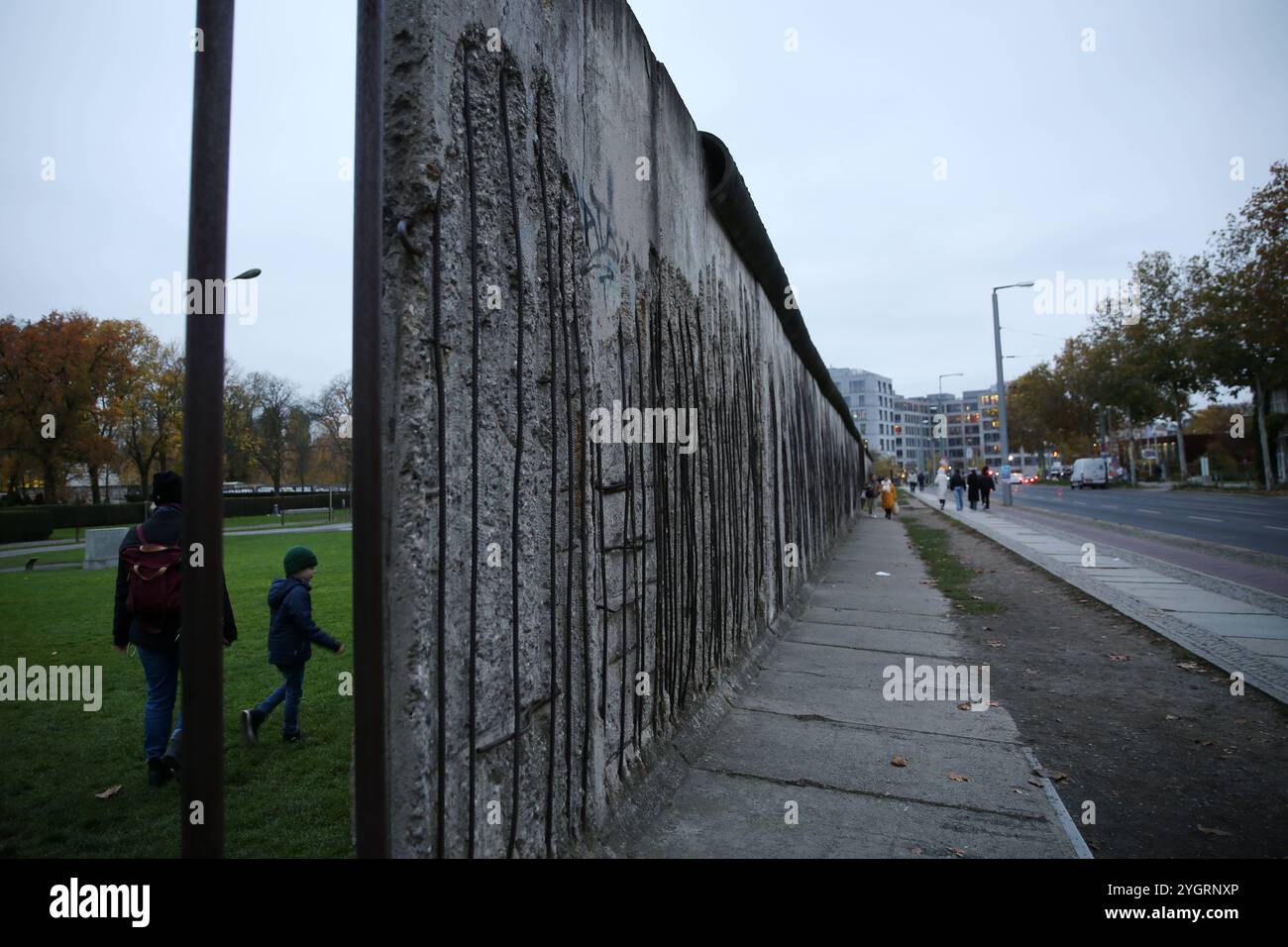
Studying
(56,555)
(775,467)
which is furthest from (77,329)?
(775,467)

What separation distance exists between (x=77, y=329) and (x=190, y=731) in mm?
33354

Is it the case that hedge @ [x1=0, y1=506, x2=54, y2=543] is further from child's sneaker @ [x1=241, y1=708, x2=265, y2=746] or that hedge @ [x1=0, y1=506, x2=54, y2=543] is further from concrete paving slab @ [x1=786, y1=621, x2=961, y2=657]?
concrete paving slab @ [x1=786, y1=621, x2=961, y2=657]

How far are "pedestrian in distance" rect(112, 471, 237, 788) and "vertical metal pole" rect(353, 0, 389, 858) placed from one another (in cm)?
279

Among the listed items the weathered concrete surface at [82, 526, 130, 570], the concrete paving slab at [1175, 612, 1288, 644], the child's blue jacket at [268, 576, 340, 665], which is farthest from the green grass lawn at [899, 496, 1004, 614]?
the weathered concrete surface at [82, 526, 130, 570]

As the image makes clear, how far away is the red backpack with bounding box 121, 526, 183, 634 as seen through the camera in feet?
12.7

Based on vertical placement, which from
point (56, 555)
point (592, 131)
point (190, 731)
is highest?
point (592, 131)

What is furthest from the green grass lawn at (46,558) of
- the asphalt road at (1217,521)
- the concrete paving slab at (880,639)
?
the asphalt road at (1217,521)

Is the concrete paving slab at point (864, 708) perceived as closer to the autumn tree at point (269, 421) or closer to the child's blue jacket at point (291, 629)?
the child's blue jacket at point (291, 629)

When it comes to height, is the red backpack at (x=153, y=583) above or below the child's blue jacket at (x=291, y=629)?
above

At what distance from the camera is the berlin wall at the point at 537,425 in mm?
1863

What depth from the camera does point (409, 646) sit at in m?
1.78

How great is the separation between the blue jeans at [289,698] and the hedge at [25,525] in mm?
23784

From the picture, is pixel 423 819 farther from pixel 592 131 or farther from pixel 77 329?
pixel 77 329

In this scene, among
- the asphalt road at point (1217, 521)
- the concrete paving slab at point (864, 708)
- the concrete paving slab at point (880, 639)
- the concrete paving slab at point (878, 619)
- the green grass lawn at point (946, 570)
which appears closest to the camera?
the concrete paving slab at point (864, 708)
